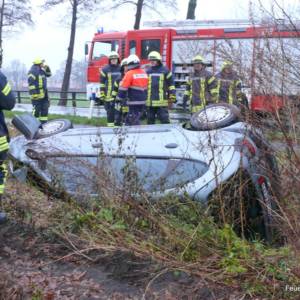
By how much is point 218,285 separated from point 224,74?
1628 mm

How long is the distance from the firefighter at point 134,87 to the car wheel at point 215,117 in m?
5.04

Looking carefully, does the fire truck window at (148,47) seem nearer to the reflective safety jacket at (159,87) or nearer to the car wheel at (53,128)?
the reflective safety jacket at (159,87)

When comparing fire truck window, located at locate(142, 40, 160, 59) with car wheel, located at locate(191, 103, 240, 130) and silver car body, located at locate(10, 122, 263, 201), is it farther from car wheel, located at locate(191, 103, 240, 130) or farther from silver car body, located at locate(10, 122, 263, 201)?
car wheel, located at locate(191, 103, 240, 130)

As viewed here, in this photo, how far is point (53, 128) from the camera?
5.21 metres

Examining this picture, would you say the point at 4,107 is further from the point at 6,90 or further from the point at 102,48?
the point at 102,48

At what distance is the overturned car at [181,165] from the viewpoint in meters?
3.79

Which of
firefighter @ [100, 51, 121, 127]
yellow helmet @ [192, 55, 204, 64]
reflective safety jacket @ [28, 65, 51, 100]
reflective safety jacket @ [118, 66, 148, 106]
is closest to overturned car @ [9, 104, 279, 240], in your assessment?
yellow helmet @ [192, 55, 204, 64]

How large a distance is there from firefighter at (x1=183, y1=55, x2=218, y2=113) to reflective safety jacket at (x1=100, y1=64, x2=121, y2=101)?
6158 mm

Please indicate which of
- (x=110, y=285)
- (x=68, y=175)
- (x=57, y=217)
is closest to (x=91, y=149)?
(x=68, y=175)

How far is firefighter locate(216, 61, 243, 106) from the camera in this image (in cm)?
374

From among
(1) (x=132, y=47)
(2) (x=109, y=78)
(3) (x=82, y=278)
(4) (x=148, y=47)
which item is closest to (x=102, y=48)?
(1) (x=132, y=47)

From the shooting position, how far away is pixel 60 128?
5.20 meters

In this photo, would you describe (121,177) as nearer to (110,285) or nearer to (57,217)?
(57,217)

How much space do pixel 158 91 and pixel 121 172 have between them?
602 centimetres
